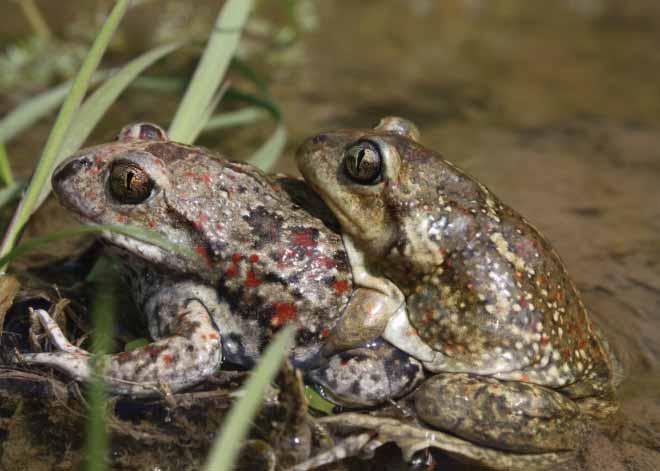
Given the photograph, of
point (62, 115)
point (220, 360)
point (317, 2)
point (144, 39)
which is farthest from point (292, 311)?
point (317, 2)

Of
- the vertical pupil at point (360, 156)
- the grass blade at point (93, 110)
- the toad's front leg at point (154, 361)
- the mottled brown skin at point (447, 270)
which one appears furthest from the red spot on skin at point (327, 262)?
the grass blade at point (93, 110)

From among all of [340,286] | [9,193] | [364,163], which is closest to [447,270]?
[340,286]

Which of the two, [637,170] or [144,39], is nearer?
[637,170]

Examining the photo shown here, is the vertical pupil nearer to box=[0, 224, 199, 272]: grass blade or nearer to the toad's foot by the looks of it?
box=[0, 224, 199, 272]: grass blade

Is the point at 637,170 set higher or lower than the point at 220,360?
higher

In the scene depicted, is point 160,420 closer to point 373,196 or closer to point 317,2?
point 373,196

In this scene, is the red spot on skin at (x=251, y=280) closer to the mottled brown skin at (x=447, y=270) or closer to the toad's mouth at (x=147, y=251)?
the toad's mouth at (x=147, y=251)

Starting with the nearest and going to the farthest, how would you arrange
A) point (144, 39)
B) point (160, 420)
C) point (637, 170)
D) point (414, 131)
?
point (160, 420), point (414, 131), point (637, 170), point (144, 39)
